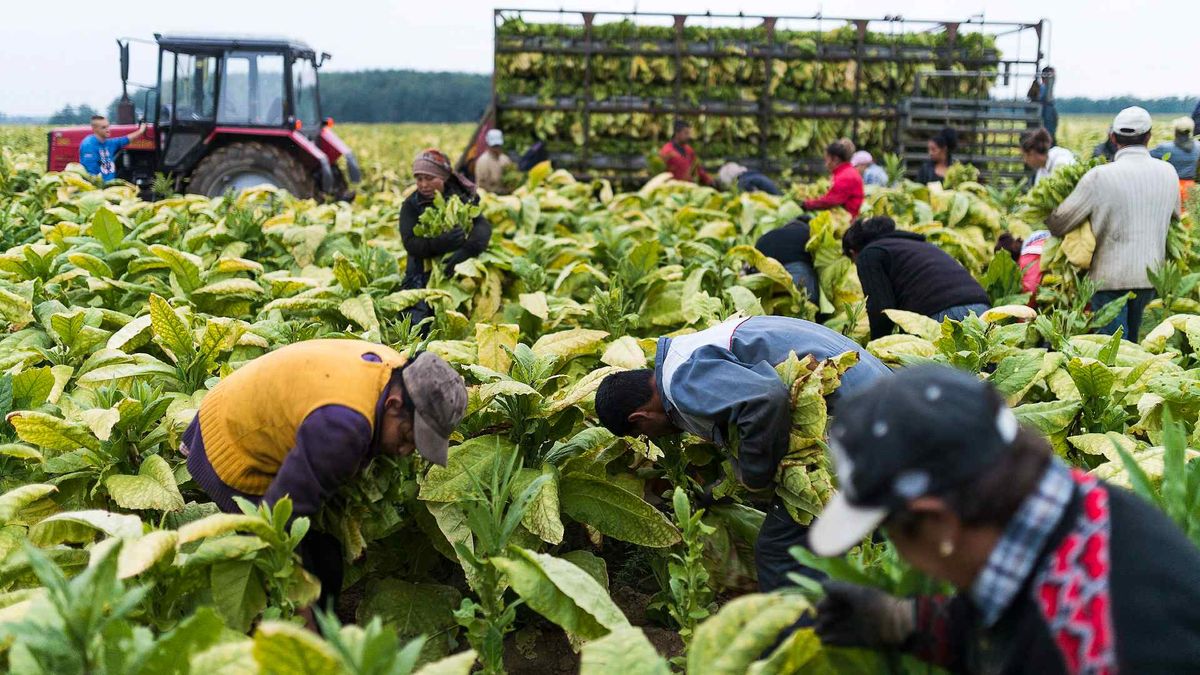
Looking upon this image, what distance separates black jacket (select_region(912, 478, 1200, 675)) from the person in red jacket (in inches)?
224

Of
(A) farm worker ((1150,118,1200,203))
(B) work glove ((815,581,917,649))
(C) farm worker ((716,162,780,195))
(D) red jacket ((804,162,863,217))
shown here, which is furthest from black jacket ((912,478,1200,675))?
(A) farm worker ((1150,118,1200,203))

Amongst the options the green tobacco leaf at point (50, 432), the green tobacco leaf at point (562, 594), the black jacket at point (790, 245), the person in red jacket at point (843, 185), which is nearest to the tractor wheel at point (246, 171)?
the person in red jacket at point (843, 185)

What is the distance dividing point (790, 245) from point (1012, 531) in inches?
165

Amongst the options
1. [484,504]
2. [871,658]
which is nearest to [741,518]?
[484,504]

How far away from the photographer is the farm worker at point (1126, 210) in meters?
4.95

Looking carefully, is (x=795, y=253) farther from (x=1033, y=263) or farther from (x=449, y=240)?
(x=449, y=240)

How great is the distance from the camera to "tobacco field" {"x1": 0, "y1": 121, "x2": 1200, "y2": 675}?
192cm

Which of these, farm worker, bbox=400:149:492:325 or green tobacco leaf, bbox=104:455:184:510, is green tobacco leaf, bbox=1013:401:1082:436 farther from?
farm worker, bbox=400:149:492:325

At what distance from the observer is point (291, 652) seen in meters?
1.75

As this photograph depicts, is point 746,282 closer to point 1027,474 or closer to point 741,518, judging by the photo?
point 741,518

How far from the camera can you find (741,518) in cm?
340

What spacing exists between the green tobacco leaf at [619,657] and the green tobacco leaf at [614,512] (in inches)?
44.4

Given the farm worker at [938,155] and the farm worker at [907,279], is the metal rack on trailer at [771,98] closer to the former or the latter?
the farm worker at [938,155]

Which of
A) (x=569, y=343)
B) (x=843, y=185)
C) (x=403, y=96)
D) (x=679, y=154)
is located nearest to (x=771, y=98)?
(x=679, y=154)
